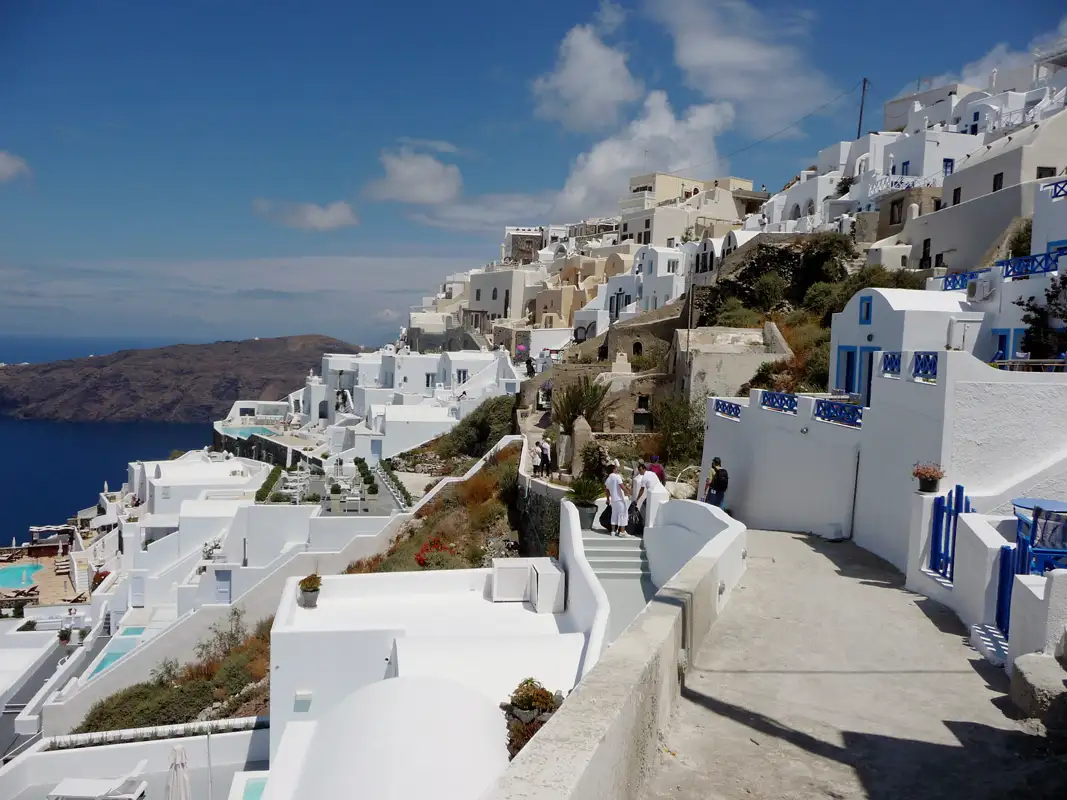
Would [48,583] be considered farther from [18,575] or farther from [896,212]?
[896,212]

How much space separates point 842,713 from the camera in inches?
177

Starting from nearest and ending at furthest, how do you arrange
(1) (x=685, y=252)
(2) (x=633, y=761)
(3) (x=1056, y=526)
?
(2) (x=633, y=761)
(3) (x=1056, y=526)
(1) (x=685, y=252)

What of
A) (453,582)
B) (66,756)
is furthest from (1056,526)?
(66,756)

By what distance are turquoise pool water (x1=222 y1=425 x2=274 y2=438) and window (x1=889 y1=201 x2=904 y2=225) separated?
37783mm

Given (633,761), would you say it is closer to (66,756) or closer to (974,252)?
(66,756)

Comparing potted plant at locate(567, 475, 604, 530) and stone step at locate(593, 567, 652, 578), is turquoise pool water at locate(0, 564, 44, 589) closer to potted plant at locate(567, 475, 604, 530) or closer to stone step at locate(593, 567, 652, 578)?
potted plant at locate(567, 475, 604, 530)

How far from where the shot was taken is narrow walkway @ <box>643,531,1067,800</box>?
3617 mm

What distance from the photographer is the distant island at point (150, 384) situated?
140 meters

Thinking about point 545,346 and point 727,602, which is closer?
point 727,602

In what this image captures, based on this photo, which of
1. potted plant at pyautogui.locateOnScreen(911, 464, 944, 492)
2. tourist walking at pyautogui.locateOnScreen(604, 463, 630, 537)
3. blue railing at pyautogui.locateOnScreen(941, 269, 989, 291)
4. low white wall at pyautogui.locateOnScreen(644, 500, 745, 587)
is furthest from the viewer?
blue railing at pyautogui.locateOnScreen(941, 269, 989, 291)

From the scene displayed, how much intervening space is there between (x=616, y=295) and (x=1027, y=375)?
3628 cm

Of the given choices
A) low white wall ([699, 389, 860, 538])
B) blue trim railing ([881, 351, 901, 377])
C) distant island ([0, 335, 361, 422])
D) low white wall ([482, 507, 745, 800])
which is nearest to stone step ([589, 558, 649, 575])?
low white wall ([699, 389, 860, 538])

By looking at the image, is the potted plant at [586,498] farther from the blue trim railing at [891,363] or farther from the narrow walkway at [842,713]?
the narrow walkway at [842,713]

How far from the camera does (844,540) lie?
10.6 meters
